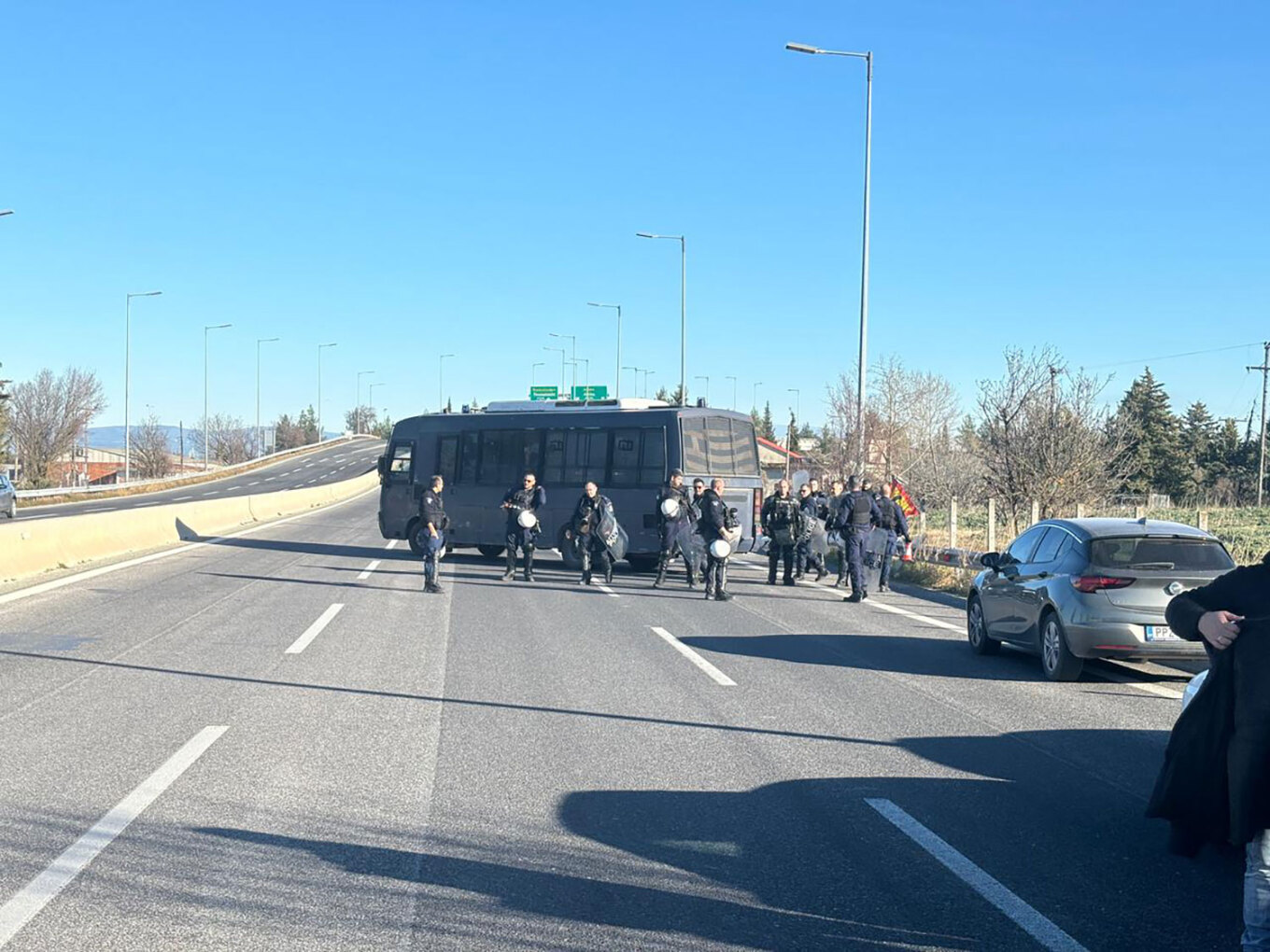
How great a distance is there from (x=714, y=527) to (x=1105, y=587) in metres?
8.32

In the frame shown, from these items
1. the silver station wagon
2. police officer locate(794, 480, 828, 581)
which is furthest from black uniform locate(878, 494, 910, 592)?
the silver station wagon

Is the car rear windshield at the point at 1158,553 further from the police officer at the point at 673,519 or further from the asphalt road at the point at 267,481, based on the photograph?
the asphalt road at the point at 267,481

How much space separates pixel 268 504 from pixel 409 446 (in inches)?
762

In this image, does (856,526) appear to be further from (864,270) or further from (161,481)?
(161,481)

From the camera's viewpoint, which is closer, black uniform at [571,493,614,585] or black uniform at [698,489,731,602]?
black uniform at [698,489,731,602]

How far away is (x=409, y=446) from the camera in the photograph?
28.9m

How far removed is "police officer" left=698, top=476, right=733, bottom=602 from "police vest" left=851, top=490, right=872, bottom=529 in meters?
1.75

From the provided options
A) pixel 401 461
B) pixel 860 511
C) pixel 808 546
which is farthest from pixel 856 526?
pixel 401 461

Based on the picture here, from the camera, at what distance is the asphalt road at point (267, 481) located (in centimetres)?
4962

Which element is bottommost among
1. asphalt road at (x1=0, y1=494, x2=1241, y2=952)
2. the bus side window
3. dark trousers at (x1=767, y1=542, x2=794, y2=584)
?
asphalt road at (x1=0, y1=494, x2=1241, y2=952)

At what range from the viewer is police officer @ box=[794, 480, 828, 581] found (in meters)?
22.2

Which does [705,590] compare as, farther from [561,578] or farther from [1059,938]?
[1059,938]

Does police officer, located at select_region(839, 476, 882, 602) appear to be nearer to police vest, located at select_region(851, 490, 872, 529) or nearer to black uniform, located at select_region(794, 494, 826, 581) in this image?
police vest, located at select_region(851, 490, 872, 529)

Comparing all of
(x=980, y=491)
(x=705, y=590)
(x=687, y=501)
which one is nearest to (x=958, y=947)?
(x=705, y=590)
